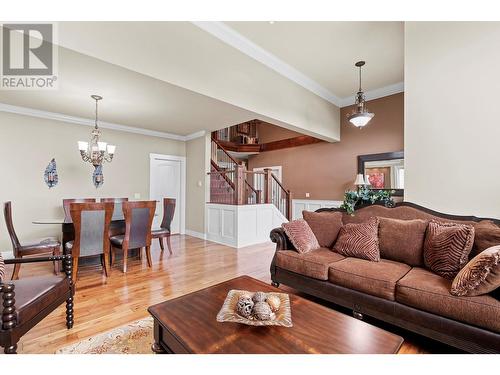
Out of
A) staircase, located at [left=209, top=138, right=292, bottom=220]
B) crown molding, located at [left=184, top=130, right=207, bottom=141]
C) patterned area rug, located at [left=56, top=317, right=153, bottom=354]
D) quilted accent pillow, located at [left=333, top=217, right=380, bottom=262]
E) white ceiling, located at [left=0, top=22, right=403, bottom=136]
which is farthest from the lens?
crown molding, located at [left=184, top=130, right=207, bottom=141]

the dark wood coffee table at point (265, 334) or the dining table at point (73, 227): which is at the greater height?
the dining table at point (73, 227)

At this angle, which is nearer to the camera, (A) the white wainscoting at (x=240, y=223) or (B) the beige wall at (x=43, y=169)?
(B) the beige wall at (x=43, y=169)

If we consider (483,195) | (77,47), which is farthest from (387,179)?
(77,47)

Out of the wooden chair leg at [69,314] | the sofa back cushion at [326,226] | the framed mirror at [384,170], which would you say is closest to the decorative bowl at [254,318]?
the wooden chair leg at [69,314]

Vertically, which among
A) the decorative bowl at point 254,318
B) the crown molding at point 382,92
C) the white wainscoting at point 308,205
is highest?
the crown molding at point 382,92

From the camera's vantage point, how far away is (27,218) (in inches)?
165

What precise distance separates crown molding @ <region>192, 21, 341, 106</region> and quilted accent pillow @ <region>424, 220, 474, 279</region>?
11.1ft

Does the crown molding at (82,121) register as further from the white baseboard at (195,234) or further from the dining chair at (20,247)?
the white baseboard at (195,234)

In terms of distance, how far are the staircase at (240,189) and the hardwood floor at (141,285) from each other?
1172mm

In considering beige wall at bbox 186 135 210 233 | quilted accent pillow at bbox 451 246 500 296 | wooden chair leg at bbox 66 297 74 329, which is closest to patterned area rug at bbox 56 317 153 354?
wooden chair leg at bbox 66 297 74 329

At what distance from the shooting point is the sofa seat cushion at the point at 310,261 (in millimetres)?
2314

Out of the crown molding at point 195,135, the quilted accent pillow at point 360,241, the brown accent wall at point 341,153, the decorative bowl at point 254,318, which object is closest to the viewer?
the decorative bowl at point 254,318

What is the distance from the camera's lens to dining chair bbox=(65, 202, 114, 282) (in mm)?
2818

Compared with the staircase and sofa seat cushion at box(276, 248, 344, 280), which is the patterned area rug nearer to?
sofa seat cushion at box(276, 248, 344, 280)
